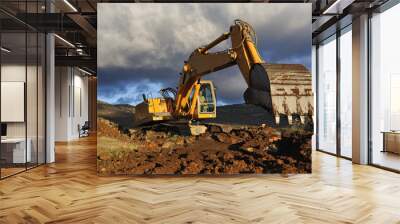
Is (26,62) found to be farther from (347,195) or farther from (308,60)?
(347,195)

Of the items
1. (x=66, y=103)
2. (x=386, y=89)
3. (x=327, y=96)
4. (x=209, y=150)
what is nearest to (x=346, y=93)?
(x=327, y=96)

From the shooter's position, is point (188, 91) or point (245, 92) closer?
point (245, 92)

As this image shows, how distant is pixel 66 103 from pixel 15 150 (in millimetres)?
10125

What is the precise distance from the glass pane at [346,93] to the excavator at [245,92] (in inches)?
123

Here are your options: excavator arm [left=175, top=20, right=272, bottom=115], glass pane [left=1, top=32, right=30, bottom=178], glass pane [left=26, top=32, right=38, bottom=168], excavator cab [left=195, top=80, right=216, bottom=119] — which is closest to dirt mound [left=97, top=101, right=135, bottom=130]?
excavator arm [left=175, top=20, right=272, bottom=115]

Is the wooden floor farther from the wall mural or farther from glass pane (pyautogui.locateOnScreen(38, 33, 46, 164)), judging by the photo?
glass pane (pyautogui.locateOnScreen(38, 33, 46, 164))

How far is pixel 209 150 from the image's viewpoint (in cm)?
706

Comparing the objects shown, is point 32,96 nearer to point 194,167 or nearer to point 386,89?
point 194,167

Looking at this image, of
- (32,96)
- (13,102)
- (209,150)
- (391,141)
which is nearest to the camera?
(209,150)

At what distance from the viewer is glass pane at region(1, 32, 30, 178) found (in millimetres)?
6875

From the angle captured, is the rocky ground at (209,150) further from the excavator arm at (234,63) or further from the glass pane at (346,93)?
the glass pane at (346,93)

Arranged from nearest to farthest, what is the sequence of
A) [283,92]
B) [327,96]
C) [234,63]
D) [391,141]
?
[283,92], [234,63], [391,141], [327,96]

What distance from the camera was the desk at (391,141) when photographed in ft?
25.1

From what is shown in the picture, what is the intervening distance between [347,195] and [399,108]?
2.91 meters
